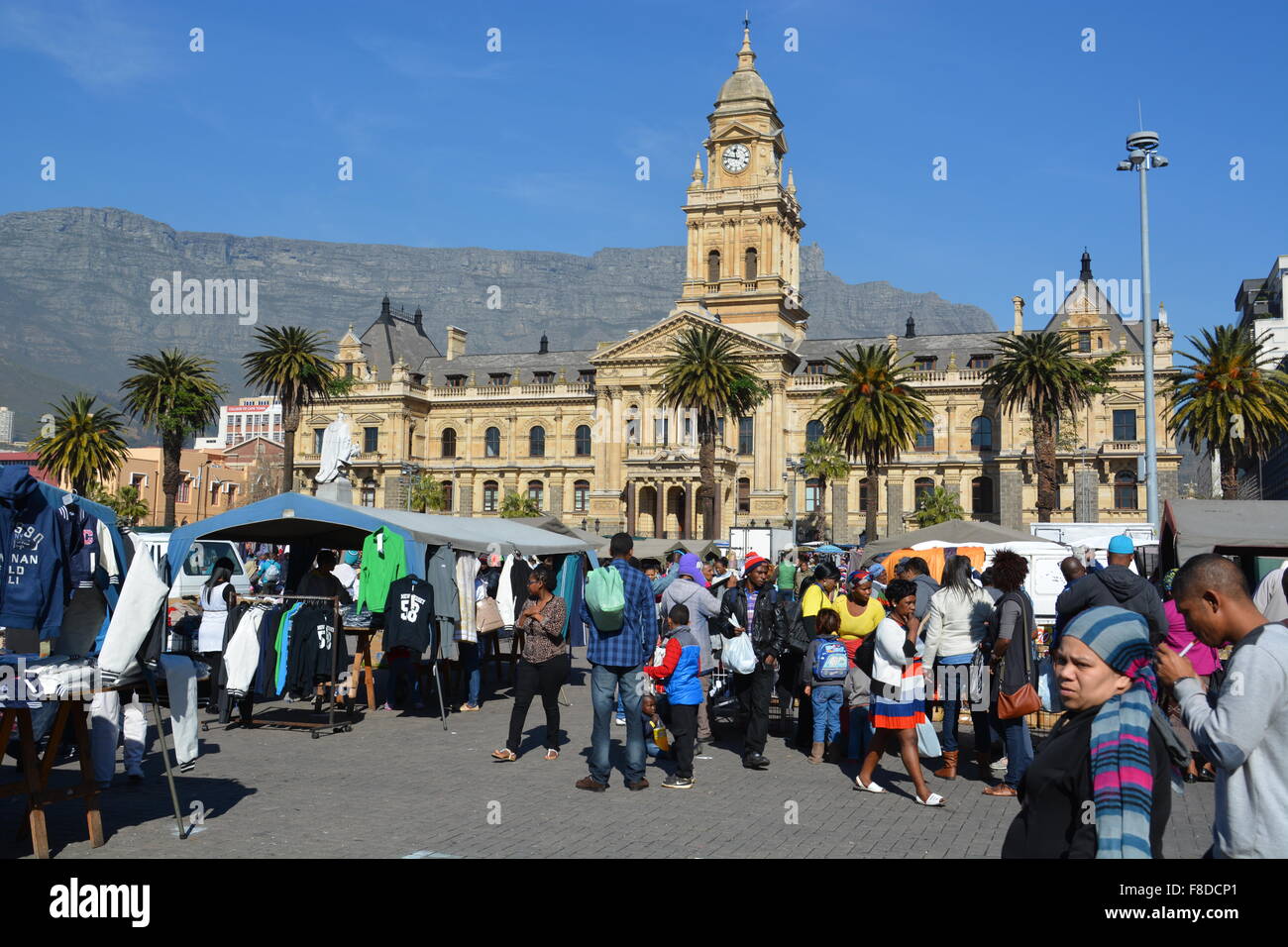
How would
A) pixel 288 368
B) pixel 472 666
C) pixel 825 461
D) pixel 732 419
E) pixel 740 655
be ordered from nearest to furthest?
pixel 740 655, pixel 472 666, pixel 288 368, pixel 732 419, pixel 825 461

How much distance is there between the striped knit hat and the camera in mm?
3543

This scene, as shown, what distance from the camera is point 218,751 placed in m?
11.8

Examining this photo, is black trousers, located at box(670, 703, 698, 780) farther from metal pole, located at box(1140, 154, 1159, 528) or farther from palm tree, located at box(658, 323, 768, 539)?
palm tree, located at box(658, 323, 768, 539)

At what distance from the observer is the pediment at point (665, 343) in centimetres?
7200

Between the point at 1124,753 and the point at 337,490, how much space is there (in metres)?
17.3

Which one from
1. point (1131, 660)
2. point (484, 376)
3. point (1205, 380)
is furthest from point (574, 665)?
point (484, 376)

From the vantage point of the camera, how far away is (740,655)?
39.4ft

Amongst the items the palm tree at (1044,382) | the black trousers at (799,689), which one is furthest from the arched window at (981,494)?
the black trousers at (799,689)

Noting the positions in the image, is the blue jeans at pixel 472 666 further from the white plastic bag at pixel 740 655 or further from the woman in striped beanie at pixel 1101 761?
the woman in striped beanie at pixel 1101 761

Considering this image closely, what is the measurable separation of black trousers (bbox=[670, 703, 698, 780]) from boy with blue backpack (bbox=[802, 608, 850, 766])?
193cm

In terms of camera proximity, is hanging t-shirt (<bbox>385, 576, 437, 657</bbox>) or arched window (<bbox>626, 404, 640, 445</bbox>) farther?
arched window (<bbox>626, 404, 640, 445</bbox>)

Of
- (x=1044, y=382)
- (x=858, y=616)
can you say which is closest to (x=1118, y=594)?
(x=858, y=616)

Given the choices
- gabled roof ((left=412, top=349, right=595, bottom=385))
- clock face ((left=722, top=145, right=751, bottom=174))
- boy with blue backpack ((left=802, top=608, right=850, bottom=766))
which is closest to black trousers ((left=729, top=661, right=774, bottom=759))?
boy with blue backpack ((left=802, top=608, right=850, bottom=766))

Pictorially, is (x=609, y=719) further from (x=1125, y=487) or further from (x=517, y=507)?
(x=517, y=507)
